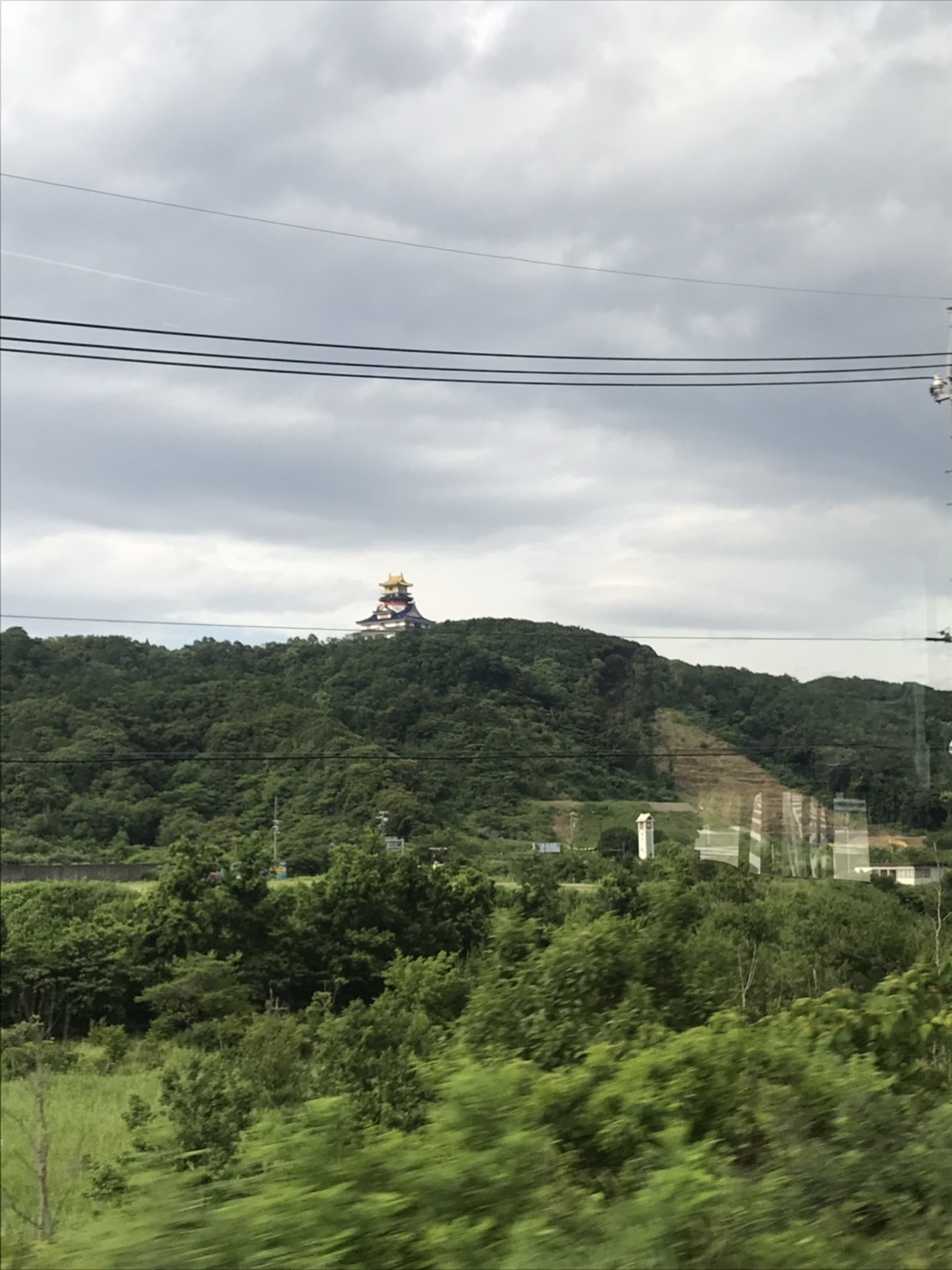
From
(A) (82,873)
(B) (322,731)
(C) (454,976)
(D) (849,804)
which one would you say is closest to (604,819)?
(B) (322,731)

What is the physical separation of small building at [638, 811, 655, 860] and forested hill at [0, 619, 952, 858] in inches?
53.3

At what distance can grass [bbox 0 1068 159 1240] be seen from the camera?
8938 mm

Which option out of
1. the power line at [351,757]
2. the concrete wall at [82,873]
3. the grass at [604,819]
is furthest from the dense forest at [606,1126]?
the concrete wall at [82,873]

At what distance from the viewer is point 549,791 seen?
27328mm

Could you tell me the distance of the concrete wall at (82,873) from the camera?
29.3 metres

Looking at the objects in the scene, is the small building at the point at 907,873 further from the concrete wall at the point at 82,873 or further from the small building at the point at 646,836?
the concrete wall at the point at 82,873

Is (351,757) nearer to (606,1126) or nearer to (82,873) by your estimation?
(82,873)

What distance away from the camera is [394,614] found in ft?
105

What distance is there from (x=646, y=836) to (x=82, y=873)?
16.9m

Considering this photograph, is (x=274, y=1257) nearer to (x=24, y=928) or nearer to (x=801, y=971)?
(x=801, y=971)

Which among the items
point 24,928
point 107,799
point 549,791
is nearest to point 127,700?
point 107,799

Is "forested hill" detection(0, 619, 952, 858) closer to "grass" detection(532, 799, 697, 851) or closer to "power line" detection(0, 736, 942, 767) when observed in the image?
"power line" detection(0, 736, 942, 767)

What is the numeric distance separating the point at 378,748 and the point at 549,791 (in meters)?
4.55

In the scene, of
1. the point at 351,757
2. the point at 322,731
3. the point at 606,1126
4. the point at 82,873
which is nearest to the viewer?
the point at 606,1126
